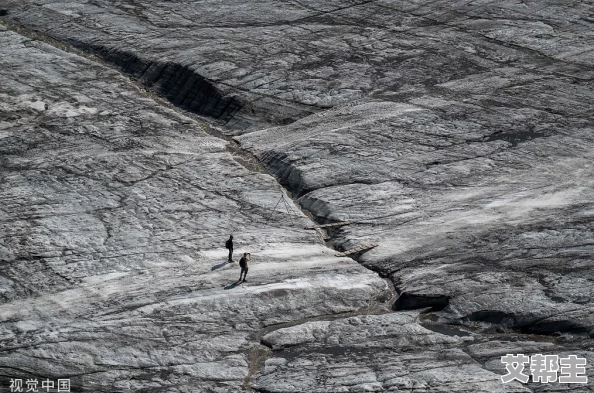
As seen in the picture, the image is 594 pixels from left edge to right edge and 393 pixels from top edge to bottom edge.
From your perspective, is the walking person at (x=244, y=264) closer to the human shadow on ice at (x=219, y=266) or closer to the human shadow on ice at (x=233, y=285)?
the human shadow on ice at (x=233, y=285)

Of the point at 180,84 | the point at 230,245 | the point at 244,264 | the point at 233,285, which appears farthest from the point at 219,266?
the point at 180,84

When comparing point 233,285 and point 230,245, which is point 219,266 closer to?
point 230,245

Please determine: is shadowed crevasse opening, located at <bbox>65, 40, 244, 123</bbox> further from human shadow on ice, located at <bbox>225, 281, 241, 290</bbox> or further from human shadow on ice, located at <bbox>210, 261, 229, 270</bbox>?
human shadow on ice, located at <bbox>225, 281, 241, 290</bbox>

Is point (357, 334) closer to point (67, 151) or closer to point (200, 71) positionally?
point (67, 151)

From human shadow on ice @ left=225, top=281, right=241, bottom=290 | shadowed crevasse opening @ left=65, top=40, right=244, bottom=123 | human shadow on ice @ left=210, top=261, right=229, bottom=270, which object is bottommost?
human shadow on ice @ left=210, top=261, right=229, bottom=270

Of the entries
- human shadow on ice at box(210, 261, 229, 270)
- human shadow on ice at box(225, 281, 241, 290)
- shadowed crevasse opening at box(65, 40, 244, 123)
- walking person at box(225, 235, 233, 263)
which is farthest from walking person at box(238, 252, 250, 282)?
shadowed crevasse opening at box(65, 40, 244, 123)

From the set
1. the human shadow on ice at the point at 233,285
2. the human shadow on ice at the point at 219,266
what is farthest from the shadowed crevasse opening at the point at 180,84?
the human shadow on ice at the point at 233,285

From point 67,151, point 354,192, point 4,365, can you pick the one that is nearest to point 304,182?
point 354,192

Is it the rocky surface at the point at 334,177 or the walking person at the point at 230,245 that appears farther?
the walking person at the point at 230,245
